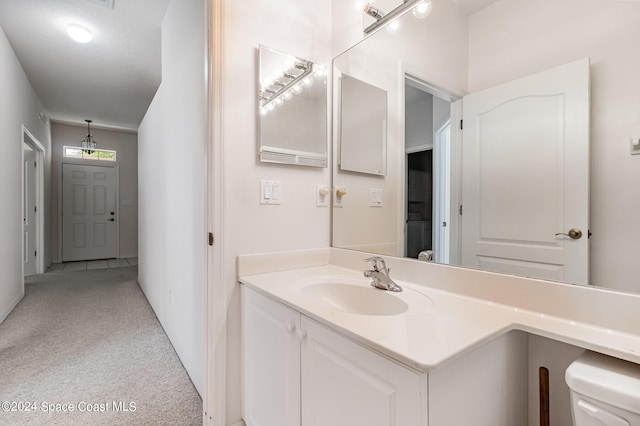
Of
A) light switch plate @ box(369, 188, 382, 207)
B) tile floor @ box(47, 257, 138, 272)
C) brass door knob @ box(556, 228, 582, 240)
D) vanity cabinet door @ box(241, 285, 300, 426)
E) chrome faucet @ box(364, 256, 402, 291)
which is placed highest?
light switch plate @ box(369, 188, 382, 207)

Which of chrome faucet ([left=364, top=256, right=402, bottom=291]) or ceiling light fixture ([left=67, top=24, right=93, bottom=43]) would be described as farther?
ceiling light fixture ([left=67, top=24, right=93, bottom=43])

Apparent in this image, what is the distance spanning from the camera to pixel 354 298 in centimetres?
129

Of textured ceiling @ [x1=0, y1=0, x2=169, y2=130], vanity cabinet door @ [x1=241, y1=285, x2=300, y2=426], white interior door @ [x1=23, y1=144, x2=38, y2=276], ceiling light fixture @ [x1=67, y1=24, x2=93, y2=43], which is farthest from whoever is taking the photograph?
white interior door @ [x1=23, y1=144, x2=38, y2=276]

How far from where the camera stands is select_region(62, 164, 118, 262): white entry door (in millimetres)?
5816

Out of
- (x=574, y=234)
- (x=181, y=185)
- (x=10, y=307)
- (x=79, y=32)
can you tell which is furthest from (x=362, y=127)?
(x=10, y=307)

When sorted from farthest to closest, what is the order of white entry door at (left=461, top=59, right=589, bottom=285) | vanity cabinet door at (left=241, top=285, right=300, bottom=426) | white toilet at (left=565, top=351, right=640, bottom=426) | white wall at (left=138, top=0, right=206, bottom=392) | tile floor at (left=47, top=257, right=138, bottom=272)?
tile floor at (left=47, top=257, right=138, bottom=272), white wall at (left=138, top=0, right=206, bottom=392), vanity cabinet door at (left=241, top=285, right=300, bottom=426), white entry door at (left=461, top=59, right=589, bottom=285), white toilet at (left=565, top=351, right=640, bottom=426)

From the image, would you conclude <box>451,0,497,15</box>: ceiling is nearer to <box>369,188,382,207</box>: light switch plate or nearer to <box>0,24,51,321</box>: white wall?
<box>369,188,382,207</box>: light switch plate

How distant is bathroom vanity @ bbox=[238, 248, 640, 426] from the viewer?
26.4 inches

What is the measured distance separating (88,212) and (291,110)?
253 inches

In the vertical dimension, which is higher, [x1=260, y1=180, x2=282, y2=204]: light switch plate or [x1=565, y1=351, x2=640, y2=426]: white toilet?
[x1=260, y1=180, x2=282, y2=204]: light switch plate

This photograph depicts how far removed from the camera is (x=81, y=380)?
181 cm

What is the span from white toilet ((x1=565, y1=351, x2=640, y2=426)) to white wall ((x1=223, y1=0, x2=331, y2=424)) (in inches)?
45.6

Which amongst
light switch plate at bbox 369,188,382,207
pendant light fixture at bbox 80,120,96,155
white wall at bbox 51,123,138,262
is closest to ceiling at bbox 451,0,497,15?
light switch plate at bbox 369,188,382,207

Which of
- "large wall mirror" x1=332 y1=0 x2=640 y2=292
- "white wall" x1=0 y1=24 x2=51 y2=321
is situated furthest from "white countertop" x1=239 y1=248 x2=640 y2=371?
"white wall" x1=0 y1=24 x2=51 y2=321
